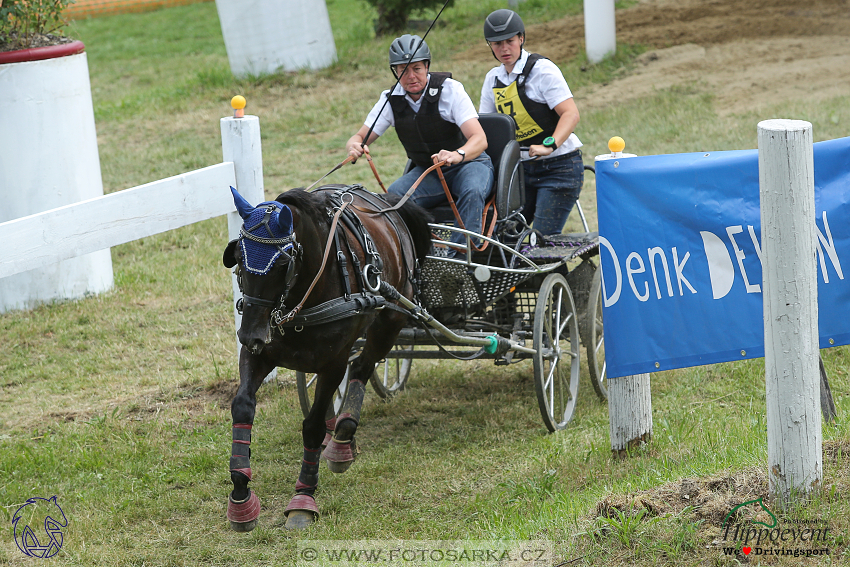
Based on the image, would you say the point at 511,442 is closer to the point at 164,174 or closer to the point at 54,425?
the point at 54,425

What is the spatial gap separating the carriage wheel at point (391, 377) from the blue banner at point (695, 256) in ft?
7.86

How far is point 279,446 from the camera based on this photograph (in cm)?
539

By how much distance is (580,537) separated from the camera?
134 inches

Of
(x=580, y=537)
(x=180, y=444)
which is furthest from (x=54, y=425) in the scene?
(x=580, y=537)

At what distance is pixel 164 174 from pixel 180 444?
6.81 meters

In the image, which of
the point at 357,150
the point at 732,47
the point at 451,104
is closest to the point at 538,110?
the point at 451,104

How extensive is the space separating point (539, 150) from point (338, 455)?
2.39 m

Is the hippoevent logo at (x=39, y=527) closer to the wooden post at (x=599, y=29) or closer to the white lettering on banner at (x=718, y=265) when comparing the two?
the white lettering on banner at (x=718, y=265)

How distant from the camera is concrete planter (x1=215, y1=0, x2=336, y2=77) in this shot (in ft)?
49.1

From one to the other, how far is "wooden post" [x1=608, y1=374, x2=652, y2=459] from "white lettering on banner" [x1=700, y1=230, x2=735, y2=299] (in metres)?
0.82

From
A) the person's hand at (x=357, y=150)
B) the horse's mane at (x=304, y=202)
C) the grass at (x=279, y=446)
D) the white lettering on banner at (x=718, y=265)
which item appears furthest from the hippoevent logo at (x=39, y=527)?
the white lettering on banner at (x=718, y=265)

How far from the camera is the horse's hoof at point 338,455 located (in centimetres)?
478

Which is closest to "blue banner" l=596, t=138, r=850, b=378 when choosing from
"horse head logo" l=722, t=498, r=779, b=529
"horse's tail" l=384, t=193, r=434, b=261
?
"horse head logo" l=722, t=498, r=779, b=529

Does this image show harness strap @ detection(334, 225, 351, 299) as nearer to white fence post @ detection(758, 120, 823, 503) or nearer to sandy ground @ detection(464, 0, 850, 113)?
white fence post @ detection(758, 120, 823, 503)
